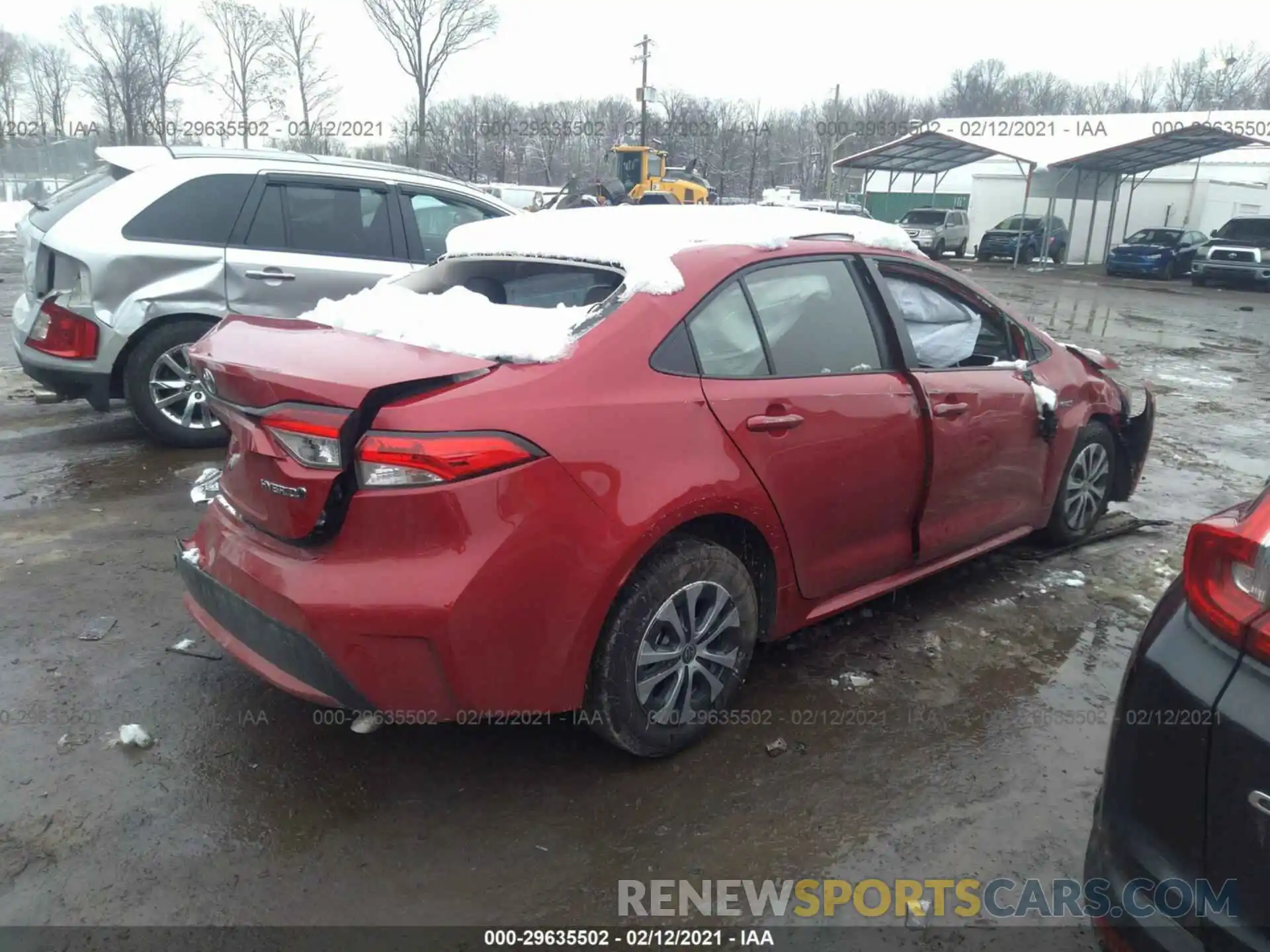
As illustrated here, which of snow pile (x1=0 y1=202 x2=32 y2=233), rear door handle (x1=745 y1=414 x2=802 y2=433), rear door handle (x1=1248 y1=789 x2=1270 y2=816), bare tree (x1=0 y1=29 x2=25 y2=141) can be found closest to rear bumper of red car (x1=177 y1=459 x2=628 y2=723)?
rear door handle (x1=745 y1=414 x2=802 y2=433)

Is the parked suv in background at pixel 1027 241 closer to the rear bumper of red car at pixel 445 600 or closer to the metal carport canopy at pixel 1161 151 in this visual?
the metal carport canopy at pixel 1161 151

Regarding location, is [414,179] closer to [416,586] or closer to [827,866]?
[416,586]

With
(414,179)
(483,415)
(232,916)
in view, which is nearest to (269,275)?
(414,179)

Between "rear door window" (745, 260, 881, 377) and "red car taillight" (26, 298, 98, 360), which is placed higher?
"rear door window" (745, 260, 881, 377)

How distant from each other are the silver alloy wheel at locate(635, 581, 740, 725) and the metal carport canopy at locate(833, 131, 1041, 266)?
91.5 ft

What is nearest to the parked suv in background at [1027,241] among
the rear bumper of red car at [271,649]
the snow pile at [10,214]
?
the snow pile at [10,214]

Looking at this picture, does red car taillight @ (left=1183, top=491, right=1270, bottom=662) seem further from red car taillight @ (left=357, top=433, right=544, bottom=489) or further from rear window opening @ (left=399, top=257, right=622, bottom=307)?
rear window opening @ (left=399, top=257, right=622, bottom=307)

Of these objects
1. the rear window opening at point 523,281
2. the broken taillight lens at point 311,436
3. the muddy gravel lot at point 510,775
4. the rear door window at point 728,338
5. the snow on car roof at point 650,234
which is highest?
the snow on car roof at point 650,234

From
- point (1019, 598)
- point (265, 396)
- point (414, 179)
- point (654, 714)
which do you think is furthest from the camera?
point (414, 179)

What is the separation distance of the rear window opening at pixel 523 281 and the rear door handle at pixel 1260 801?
2041mm

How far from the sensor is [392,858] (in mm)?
2475

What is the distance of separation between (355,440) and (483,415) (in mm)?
333

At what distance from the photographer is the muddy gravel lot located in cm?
240

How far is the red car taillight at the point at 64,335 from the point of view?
210 inches
